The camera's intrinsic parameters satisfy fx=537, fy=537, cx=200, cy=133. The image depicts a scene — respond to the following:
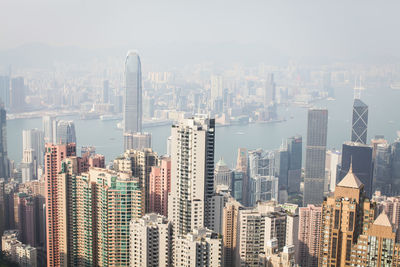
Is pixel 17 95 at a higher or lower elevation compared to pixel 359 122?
higher

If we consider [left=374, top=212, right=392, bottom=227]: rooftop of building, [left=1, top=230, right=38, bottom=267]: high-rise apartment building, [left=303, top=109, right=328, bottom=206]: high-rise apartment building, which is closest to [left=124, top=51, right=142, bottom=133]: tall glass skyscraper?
[left=303, top=109, right=328, bottom=206]: high-rise apartment building

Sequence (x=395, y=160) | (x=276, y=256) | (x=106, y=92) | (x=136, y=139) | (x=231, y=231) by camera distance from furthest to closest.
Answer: (x=106, y=92) < (x=136, y=139) < (x=395, y=160) < (x=231, y=231) < (x=276, y=256)

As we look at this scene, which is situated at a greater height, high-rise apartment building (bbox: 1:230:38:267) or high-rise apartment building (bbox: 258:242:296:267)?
high-rise apartment building (bbox: 258:242:296:267)

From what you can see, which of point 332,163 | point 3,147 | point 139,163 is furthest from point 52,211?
point 332,163

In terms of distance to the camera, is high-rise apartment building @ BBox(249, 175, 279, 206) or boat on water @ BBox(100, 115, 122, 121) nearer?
high-rise apartment building @ BBox(249, 175, 279, 206)

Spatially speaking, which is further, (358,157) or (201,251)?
(358,157)

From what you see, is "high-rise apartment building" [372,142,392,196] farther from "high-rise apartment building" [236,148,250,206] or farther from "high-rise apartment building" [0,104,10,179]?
"high-rise apartment building" [0,104,10,179]

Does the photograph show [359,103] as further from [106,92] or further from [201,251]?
[106,92]

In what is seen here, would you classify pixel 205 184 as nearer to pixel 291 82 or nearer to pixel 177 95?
pixel 291 82
